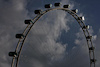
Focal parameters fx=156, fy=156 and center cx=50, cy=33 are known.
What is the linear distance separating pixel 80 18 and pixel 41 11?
11133mm

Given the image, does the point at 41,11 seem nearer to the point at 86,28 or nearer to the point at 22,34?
the point at 22,34

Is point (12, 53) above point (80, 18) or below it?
below

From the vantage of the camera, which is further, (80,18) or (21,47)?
(80,18)

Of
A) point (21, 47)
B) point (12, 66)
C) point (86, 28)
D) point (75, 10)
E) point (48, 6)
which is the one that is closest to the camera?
point (12, 66)

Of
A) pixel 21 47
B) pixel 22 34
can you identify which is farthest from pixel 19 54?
pixel 22 34

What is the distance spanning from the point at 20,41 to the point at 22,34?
3.86 feet

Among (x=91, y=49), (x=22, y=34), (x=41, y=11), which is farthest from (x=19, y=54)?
(x=91, y=49)

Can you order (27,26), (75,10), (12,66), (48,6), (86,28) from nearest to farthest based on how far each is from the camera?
(12,66), (27,26), (48,6), (75,10), (86,28)

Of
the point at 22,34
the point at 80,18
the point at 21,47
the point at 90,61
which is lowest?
the point at 90,61

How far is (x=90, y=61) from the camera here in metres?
37.4

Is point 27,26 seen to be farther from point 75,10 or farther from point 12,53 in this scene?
point 75,10

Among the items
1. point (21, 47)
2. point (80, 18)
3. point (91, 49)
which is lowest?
point (91, 49)

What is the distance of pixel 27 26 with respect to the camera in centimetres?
2508

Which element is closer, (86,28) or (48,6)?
(48,6)
